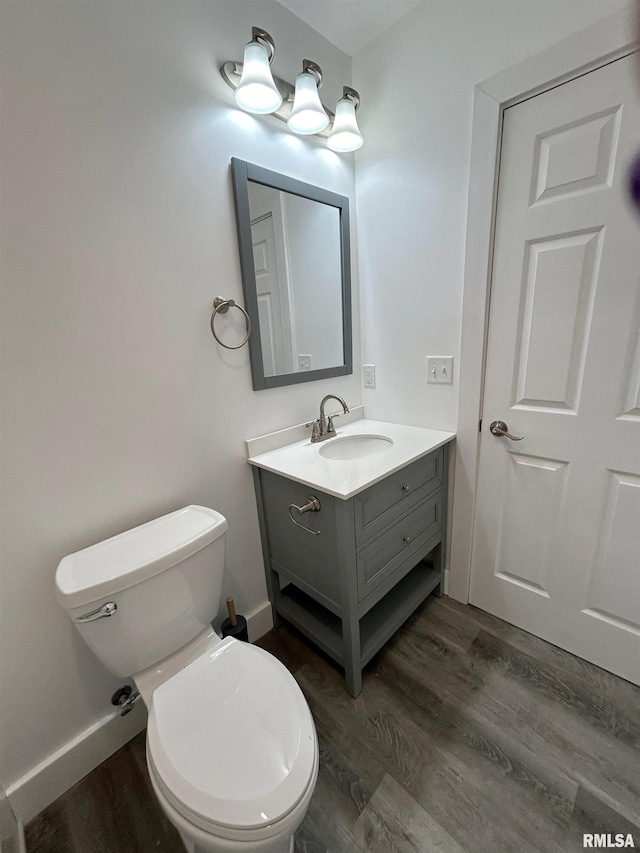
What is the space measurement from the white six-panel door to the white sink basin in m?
0.43

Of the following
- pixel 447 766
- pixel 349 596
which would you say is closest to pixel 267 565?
pixel 349 596

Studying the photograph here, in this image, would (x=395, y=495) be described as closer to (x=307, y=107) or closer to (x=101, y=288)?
(x=101, y=288)

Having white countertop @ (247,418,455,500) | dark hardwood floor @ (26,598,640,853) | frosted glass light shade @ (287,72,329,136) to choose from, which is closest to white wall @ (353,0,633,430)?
white countertop @ (247,418,455,500)

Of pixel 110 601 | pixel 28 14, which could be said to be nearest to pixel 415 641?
pixel 110 601

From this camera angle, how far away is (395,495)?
127 cm

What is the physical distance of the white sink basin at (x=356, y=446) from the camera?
153cm

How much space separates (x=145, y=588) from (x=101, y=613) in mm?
104

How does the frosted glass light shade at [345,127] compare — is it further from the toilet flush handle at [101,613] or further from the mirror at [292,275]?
the toilet flush handle at [101,613]

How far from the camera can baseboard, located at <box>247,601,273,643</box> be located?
1492mm

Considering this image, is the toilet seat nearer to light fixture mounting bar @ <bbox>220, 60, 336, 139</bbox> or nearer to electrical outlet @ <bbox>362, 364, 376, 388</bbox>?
Answer: electrical outlet @ <bbox>362, 364, 376, 388</bbox>

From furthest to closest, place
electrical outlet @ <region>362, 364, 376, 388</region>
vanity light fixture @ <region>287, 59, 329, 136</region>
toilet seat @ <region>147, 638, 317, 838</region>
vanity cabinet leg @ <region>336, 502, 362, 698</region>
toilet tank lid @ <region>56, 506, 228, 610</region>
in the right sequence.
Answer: electrical outlet @ <region>362, 364, 376, 388</region>, vanity light fixture @ <region>287, 59, 329, 136</region>, vanity cabinet leg @ <region>336, 502, 362, 698</region>, toilet tank lid @ <region>56, 506, 228, 610</region>, toilet seat @ <region>147, 638, 317, 838</region>

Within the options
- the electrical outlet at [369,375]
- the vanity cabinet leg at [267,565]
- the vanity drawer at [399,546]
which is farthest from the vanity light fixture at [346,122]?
the vanity drawer at [399,546]

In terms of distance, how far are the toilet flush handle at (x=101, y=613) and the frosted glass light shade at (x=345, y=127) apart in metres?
1.79

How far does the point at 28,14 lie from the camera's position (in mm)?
797
